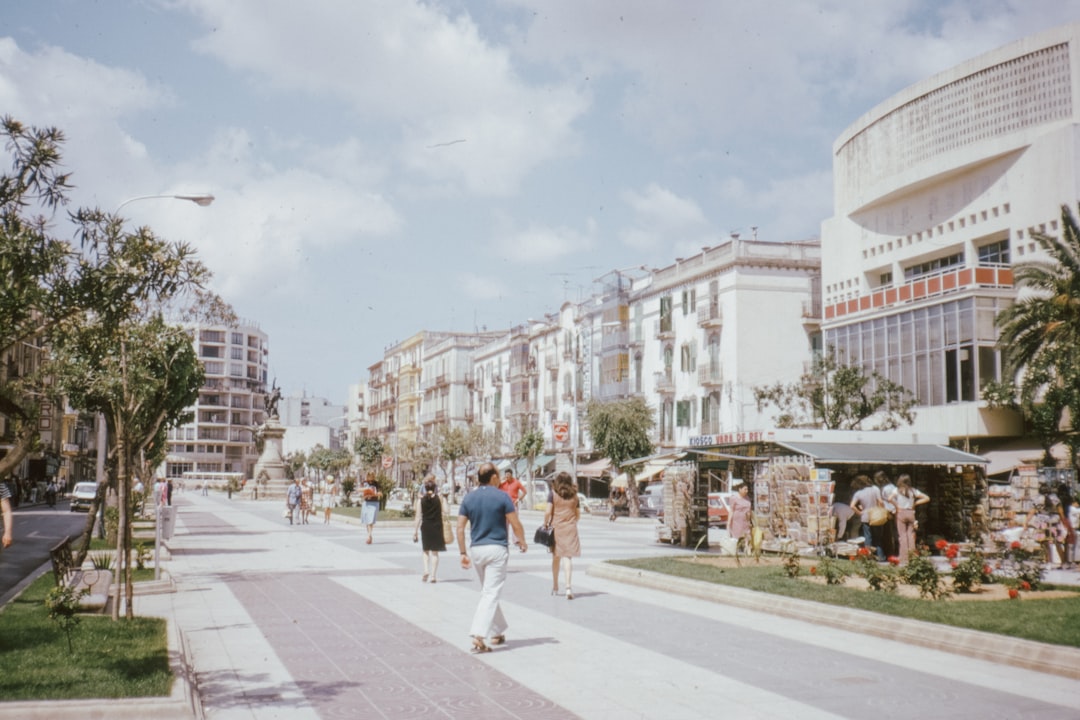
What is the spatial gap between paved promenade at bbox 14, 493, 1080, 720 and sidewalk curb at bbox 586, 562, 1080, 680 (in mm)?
128

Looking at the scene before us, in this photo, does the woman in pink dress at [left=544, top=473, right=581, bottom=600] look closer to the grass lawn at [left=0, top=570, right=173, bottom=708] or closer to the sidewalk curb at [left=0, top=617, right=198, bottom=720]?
the grass lawn at [left=0, top=570, right=173, bottom=708]

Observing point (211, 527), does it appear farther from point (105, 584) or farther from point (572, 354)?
point (572, 354)

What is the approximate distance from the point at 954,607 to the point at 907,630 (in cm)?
150

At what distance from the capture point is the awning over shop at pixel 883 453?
829 inches

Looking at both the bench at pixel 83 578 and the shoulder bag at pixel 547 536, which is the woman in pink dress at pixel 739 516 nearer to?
the shoulder bag at pixel 547 536

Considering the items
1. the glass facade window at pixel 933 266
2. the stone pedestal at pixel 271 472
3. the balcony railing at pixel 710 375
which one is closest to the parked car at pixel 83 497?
the stone pedestal at pixel 271 472

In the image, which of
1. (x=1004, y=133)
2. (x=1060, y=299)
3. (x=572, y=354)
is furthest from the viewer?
(x=572, y=354)

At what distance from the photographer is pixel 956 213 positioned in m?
40.8

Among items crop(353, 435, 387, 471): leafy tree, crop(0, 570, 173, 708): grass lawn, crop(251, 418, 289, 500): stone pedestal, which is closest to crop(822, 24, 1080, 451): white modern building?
crop(0, 570, 173, 708): grass lawn

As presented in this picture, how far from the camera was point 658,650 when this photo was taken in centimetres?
982

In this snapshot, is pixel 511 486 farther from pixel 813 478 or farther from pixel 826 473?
pixel 826 473

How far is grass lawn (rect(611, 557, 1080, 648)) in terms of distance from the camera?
9891mm

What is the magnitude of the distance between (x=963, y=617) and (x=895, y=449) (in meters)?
12.1

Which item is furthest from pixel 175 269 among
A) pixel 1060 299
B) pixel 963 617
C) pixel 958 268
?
pixel 958 268
